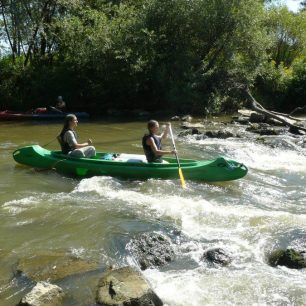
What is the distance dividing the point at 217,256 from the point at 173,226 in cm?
120

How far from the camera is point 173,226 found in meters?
6.84

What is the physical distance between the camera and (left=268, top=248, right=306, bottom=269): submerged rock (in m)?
5.60

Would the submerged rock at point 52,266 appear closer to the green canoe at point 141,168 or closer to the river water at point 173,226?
the river water at point 173,226

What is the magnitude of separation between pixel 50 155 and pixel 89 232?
402cm

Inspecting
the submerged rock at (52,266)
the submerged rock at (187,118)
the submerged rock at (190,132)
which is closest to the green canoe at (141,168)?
the submerged rock at (52,266)

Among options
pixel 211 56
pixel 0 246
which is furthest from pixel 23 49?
pixel 0 246

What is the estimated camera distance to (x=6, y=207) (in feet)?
25.4

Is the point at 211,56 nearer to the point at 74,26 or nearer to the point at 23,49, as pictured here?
the point at 74,26

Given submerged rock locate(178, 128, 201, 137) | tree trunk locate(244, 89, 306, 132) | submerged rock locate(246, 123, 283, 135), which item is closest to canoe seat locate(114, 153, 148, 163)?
submerged rock locate(178, 128, 201, 137)

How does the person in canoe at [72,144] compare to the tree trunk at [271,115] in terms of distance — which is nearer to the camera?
the person in canoe at [72,144]

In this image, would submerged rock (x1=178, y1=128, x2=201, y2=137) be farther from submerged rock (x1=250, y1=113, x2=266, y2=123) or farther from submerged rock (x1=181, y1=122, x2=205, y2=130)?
submerged rock (x1=250, y1=113, x2=266, y2=123)

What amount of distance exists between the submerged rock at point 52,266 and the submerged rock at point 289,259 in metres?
2.22

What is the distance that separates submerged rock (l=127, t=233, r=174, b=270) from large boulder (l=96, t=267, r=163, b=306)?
2.65 feet

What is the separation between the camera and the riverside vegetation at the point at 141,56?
20500mm
